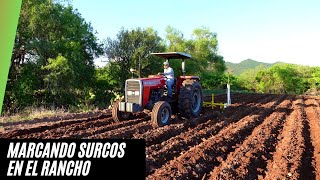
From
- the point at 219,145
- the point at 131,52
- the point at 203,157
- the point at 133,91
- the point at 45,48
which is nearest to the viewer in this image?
the point at 203,157

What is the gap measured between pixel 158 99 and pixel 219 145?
10.3 feet

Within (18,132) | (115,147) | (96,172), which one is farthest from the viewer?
(18,132)

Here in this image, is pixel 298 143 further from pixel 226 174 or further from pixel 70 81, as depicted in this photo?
pixel 70 81

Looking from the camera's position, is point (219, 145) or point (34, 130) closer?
point (219, 145)

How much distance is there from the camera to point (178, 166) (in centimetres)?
513

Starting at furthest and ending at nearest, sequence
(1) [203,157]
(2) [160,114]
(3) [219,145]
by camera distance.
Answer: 1. (2) [160,114]
2. (3) [219,145]
3. (1) [203,157]

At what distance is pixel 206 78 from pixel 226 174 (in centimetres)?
3558

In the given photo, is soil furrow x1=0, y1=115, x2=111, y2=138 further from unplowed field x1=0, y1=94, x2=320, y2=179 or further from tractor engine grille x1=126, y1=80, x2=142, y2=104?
tractor engine grille x1=126, y1=80, x2=142, y2=104

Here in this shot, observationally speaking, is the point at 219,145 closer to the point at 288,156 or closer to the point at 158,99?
the point at 288,156

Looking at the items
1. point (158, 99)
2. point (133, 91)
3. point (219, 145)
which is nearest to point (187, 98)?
point (158, 99)

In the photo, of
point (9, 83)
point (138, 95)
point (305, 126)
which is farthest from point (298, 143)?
point (9, 83)

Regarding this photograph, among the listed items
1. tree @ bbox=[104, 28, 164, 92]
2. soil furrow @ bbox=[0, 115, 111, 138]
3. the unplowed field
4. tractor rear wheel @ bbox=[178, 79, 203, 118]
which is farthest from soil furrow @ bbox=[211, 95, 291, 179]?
tree @ bbox=[104, 28, 164, 92]

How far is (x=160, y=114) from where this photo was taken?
8.48 metres

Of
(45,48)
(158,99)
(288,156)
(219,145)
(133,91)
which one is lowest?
(288,156)
